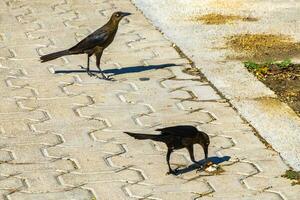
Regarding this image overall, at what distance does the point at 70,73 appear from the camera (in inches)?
483

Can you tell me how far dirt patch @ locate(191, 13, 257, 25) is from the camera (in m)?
14.1

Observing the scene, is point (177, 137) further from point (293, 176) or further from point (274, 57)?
point (274, 57)

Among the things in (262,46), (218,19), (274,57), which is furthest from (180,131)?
(218,19)

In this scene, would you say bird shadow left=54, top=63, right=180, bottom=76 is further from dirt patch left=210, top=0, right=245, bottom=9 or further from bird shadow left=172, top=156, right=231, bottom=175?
bird shadow left=172, top=156, right=231, bottom=175

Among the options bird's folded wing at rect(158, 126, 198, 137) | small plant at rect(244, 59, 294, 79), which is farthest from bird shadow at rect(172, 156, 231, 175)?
small plant at rect(244, 59, 294, 79)

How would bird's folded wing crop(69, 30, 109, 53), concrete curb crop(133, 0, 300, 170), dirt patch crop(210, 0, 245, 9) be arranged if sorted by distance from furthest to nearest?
dirt patch crop(210, 0, 245, 9) → bird's folded wing crop(69, 30, 109, 53) → concrete curb crop(133, 0, 300, 170)

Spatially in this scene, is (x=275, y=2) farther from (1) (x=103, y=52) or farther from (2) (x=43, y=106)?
(2) (x=43, y=106)

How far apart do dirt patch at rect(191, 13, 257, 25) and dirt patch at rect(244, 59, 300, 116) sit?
1909mm

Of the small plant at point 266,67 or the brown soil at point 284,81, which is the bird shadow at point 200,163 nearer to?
the brown soil at point 284,81

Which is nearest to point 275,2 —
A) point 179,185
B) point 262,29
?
point 262,29

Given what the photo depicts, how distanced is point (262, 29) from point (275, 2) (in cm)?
143

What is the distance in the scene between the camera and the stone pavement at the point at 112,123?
8961mm

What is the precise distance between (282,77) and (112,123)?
2.37 metres

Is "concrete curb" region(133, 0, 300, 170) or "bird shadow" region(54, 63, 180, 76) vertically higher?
"concrete curb" region(133, 0, 300, 170)
